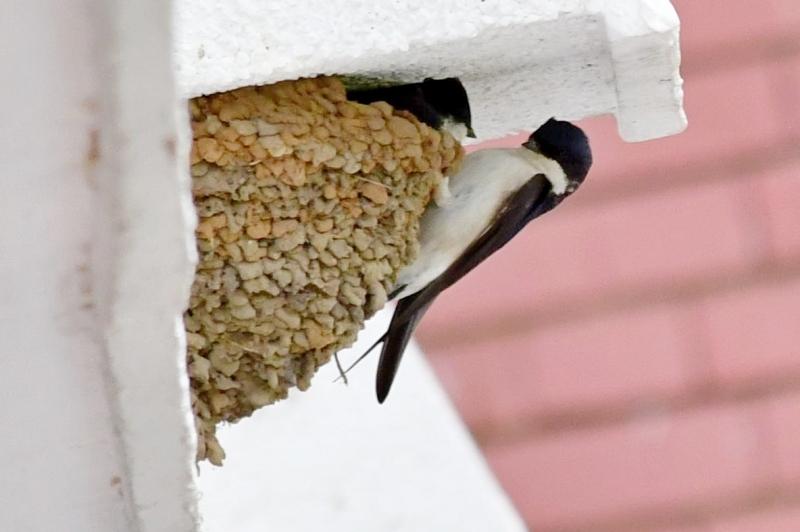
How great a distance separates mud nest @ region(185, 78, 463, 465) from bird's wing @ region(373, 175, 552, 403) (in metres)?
0.25

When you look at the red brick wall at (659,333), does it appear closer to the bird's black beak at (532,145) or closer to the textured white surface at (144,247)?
the bird's black beak at (532,145)

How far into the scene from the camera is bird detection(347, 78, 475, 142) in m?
1.38

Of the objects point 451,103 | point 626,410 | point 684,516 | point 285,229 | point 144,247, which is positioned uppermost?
point 144,247

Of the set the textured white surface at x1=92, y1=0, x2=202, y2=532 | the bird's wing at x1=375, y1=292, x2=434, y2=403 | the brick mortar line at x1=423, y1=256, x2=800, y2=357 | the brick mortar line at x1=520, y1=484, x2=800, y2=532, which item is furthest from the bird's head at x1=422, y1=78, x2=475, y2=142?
the brick mortar line at x1=520, y1=484, x2=800, y2=532

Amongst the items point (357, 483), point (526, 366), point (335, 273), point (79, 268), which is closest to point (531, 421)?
point (526, 366)

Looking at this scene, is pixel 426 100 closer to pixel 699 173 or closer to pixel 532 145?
pixel 532 145

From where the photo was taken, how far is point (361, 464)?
2062 mm

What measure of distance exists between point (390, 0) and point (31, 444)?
21.7 inches

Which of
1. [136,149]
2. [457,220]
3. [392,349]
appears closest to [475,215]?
[457,220]

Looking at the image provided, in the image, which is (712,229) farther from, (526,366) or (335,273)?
(335,273)

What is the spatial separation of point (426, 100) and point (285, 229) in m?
0.27

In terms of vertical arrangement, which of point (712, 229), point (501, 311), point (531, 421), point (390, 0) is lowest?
point (531, 421)

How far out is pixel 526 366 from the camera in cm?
220

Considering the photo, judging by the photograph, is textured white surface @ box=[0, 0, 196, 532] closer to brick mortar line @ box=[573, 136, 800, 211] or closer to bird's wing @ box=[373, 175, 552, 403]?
bird's wing @ box=[373, 175, 552, 403]
